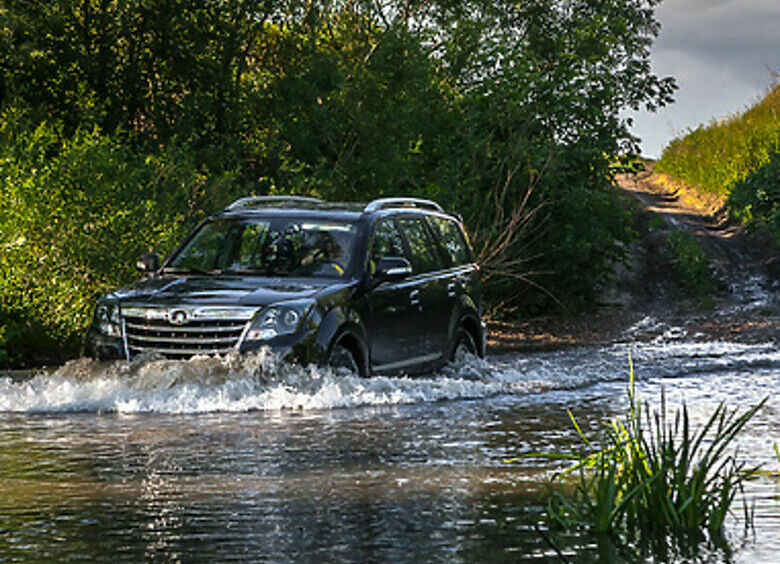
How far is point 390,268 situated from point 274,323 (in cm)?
143

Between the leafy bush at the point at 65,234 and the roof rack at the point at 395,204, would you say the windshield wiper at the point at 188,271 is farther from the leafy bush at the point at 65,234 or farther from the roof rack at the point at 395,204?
the leafy bush at the point at 65,234

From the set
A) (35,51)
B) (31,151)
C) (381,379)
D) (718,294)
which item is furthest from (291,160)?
(381,379)

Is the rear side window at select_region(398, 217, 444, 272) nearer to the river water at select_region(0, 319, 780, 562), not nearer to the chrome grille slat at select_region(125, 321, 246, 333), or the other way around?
the river water at select_region(0, 319, 780, 562)

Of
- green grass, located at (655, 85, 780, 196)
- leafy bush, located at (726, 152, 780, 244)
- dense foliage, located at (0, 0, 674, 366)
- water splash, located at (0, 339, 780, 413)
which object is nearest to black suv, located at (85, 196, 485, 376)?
water splash, located at (0, 339, 780, 413)

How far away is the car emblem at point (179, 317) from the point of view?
39.5 feet

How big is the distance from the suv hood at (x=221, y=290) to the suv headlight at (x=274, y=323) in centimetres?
11

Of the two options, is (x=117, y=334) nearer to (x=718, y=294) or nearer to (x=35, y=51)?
(x=35, y=51)

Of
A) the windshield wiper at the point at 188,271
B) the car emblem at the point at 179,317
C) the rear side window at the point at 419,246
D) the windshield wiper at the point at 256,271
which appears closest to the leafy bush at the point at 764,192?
the rear side window at the point at 419,246

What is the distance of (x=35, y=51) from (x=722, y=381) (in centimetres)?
1214

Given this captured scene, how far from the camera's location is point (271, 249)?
1330cm

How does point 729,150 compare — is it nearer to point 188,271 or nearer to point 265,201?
point 265,201

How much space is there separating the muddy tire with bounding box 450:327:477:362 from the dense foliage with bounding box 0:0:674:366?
5945mm

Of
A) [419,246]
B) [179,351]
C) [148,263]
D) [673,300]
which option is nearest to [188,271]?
[148,263]

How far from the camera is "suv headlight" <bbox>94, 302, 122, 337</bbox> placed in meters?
12.4
